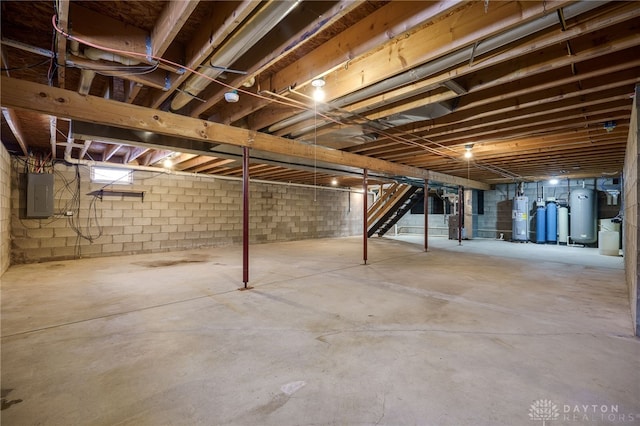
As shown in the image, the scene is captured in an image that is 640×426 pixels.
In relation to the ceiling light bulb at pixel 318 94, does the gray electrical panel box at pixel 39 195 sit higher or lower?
lower

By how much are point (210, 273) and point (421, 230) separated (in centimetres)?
952

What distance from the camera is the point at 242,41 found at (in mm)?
1785

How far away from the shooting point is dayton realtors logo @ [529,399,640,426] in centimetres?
128

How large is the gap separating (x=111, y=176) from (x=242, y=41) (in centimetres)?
577

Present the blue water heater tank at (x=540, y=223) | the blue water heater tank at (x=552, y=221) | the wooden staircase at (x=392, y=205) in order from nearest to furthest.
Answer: the blue water heater tank at (x=552, y=221) → the blue water heater tank at (x=540, y=223) → the wooden staircase at (x=392, y=205)

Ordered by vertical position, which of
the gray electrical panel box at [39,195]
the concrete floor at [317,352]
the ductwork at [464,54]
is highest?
the ductwork at [464,54]

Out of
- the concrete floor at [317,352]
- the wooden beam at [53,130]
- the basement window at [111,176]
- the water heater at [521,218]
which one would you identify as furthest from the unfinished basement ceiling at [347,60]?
the water heater at [521,218]

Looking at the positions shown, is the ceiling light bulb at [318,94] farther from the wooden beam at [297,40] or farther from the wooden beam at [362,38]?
the wooden beam at [297,40]

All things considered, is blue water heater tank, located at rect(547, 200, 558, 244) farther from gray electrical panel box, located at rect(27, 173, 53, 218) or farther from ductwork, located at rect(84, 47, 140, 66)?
gray electrical panel box, located at rect(27, 173, 53, 218)

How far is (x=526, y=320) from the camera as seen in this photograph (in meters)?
2.45

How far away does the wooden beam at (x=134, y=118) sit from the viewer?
7.34ft

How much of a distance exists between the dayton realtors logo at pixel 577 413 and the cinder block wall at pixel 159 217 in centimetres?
715

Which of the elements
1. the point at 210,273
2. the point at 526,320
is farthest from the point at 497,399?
the point at 210,273

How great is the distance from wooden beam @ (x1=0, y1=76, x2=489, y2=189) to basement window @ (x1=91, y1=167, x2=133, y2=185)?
13.4ft
